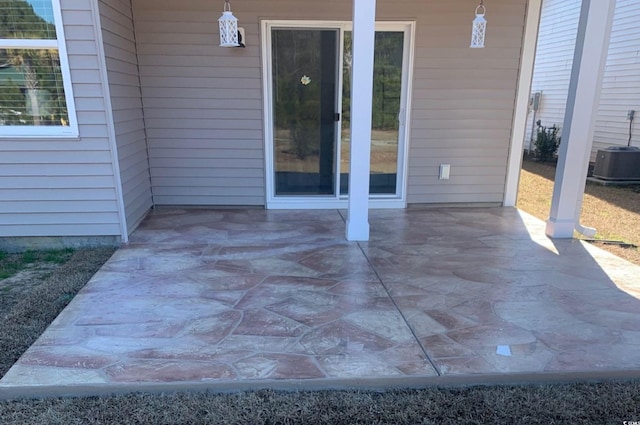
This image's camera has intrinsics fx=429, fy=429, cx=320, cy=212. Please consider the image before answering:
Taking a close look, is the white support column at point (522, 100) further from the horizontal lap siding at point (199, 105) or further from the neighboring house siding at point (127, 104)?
the neighboring house siding at point (127, 104)

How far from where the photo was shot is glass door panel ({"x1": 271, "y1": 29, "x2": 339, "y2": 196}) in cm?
483

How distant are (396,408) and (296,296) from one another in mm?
1212

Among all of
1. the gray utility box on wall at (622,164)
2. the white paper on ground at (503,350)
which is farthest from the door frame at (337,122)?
the gray utility box on wall at (622,164)

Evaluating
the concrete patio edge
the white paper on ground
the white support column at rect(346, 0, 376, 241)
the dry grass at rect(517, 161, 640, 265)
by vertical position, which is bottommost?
the concrete patio edge

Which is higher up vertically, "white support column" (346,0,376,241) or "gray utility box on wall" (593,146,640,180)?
"white support column" (346,0,376,241)

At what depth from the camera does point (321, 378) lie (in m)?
2.12

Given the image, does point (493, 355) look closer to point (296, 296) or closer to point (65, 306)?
point (296, 296)

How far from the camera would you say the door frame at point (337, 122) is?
15.6 feet

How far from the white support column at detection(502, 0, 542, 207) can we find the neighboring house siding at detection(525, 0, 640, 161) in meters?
4.37

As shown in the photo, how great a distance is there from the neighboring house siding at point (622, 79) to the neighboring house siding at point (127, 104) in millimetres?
8482

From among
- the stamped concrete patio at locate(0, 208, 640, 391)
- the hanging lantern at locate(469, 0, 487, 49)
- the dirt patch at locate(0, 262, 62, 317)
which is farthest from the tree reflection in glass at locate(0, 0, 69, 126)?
the hanging lantern at locate(469, 0, 487, 49)

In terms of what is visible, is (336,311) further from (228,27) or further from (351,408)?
(228,27)

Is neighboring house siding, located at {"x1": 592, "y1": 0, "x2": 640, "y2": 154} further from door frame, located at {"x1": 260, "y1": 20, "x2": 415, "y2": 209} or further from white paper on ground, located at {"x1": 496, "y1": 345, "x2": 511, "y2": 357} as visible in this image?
white paper on ground, located at {"x1": 496, "y1": 345, "x2": 511, "y2": 357}

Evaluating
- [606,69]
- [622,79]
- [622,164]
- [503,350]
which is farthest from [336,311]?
[606,69]
